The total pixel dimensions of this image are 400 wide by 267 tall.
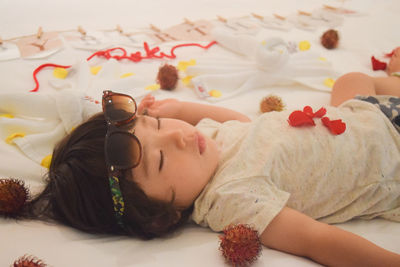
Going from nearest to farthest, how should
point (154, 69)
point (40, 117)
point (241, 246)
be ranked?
point (241, 246)
point (40, 117)
point (154, 69)

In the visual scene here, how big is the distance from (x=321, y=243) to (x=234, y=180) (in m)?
0.21

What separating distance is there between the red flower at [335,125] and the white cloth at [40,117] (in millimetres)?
627

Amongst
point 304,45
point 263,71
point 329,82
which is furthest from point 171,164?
point 304,45

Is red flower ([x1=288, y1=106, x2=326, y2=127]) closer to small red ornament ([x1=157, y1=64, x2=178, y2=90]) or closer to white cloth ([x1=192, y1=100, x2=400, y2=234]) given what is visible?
white cloth ([x1=192, y1=100, x2=400, y2=234])

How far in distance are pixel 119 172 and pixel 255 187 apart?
295 millimetres

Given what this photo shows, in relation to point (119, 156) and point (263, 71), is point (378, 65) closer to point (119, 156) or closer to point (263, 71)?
point (263, 71)

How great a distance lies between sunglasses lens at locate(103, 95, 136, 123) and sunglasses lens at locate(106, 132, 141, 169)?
7 centimetres

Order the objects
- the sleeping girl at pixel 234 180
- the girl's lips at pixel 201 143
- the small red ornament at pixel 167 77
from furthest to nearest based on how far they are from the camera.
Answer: the small red ornament at pixel 167 77, the girl's lips at pixel 201 143, the sleeping girl at pixel 234 180

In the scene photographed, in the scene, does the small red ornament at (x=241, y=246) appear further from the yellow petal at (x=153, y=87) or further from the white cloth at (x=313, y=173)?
the yellow petal at (x=153, y=87)

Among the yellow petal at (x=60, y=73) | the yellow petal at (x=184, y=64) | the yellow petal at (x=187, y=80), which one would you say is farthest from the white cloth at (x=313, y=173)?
the yellow petal at (x=60, y=73)

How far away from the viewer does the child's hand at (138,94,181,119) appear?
1.00 metres

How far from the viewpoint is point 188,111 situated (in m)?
1.04

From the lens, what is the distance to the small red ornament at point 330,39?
1.52 m

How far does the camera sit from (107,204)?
0.69 meters
